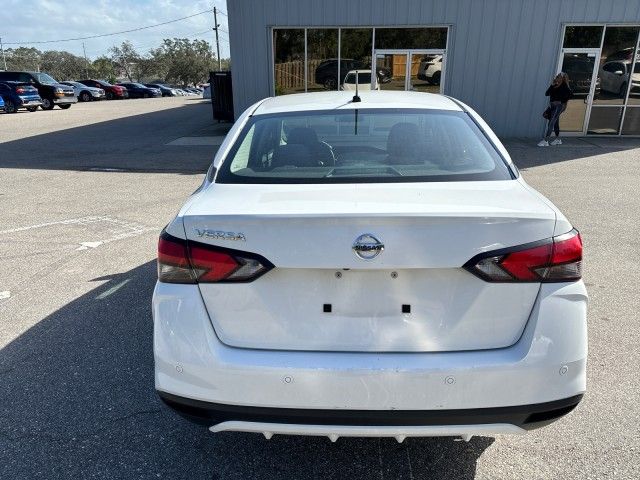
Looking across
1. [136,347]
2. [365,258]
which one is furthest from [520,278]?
[136,347]

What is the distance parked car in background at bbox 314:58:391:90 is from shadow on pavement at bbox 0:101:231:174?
157 inches

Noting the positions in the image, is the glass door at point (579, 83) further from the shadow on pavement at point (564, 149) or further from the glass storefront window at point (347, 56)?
the glass storefront window at point (347, 56)

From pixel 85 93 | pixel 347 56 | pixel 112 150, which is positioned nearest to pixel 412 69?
pixel 347 56

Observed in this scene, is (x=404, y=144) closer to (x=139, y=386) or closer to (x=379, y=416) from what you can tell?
(x=379, y=416)

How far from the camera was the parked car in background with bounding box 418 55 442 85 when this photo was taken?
1410 cm

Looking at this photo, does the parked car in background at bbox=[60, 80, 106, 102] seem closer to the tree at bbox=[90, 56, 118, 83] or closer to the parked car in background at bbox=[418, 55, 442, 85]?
the parked car in background at bbox=[418, 55, 442, 85]

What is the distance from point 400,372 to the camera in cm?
177

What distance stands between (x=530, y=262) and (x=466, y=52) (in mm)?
13588

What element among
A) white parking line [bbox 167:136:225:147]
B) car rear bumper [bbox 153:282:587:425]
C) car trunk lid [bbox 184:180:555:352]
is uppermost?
car trunk lid [bbox 184:180:555:352]

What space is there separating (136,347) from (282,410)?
1.84 metres

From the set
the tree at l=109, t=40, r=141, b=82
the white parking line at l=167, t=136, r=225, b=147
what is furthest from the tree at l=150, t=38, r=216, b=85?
the white parking line at l=167, t=136, r=225, b=147

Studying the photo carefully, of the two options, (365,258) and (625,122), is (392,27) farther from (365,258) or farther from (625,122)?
(365,258)

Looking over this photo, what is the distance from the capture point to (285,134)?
2.84m

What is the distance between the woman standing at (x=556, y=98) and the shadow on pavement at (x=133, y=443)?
468 inches
